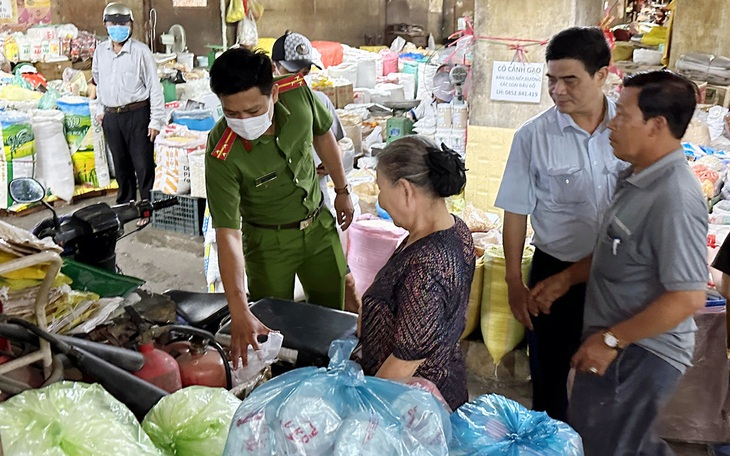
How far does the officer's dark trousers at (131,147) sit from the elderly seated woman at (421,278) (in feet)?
16.0

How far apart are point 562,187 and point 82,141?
5368mm

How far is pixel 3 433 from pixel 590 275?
69.1 inches

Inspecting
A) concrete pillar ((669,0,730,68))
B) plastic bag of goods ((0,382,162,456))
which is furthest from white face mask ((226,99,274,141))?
concrete pillar ((669,0,730,68))

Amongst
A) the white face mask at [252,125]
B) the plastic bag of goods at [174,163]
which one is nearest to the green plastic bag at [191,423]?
the white face mask at [252,125]

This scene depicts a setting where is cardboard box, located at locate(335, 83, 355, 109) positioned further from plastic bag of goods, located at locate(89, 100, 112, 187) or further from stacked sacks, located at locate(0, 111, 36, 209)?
stacked sacks, located at locate(0, 111, 36, 209)

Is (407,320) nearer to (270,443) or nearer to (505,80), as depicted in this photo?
(270,443)

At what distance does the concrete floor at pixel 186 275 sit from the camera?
11.8ft

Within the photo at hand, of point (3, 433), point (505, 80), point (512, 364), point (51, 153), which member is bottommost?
point (512, 364)

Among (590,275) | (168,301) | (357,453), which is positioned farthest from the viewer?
(590,275)

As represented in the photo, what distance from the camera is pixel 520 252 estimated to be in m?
2.69

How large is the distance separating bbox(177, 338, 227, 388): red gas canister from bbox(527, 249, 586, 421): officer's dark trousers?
1322mm

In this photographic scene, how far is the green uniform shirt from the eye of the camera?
2.56 m

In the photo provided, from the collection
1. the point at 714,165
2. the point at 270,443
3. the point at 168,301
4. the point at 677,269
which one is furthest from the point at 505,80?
the point at 270,443

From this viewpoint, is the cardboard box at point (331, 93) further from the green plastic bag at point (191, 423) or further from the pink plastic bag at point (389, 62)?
the green plastic bag at point (191, 423)
